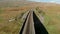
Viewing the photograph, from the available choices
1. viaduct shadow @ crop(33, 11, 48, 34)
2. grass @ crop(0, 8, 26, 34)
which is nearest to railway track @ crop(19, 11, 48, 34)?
viaduct shadow @ crop(33, 11, 48, 34)

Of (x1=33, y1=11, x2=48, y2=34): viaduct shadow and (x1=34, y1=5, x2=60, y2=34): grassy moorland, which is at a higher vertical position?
(x1=33, y1=11, x2=48, y2=34): viaduct shadow

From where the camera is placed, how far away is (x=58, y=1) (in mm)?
1737

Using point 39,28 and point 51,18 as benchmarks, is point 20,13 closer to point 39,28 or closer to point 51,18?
point 51,18

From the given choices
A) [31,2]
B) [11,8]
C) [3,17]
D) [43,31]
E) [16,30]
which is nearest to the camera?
[43,31]

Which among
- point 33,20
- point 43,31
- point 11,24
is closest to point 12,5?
point 11,24

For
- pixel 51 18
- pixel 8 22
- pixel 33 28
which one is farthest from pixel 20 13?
pixel 33 28

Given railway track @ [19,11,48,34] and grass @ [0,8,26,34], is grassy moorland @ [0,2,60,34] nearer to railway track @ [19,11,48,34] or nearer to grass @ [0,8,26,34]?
grass @ [0,8,26,34]

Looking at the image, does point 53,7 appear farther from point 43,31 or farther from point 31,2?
point 43,31

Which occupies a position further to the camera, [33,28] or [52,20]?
Result: [52,20]

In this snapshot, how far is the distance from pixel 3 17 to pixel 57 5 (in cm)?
64

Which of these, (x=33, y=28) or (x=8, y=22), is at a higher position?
(x=33, y=28)

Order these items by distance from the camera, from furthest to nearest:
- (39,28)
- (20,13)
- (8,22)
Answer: (20,13) < (8,22) < (39,28)

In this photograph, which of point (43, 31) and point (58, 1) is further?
point (58, 1)

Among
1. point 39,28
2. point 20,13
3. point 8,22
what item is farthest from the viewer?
point 20,13
